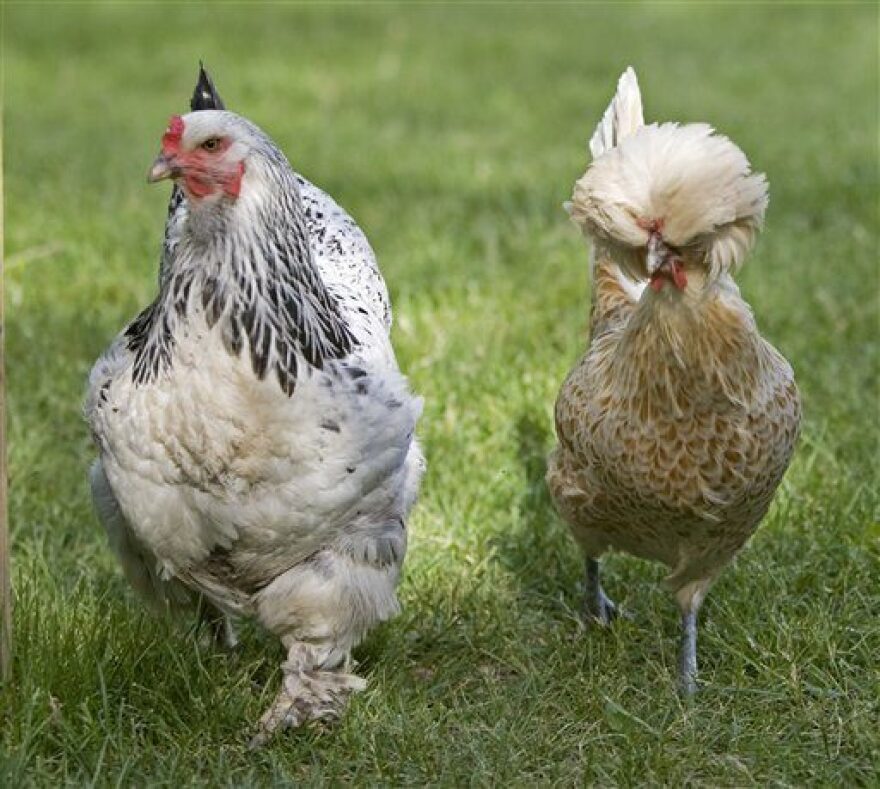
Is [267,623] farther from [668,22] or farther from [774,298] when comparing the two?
[668,22]

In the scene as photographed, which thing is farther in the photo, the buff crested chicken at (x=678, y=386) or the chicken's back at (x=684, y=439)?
the chicken's back at (x=684, y=439)

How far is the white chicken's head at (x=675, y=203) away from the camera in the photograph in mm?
3414

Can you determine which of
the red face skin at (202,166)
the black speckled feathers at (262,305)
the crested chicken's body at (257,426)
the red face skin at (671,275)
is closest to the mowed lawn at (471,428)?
the crested chicken's body at (257,426)

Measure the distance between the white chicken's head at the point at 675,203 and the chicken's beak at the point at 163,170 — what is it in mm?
939

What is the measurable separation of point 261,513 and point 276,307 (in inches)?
19.0

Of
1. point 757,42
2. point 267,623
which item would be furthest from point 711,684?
point 757,42

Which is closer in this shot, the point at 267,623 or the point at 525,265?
the point at 267,623

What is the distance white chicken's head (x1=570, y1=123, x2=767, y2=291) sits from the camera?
341 cm

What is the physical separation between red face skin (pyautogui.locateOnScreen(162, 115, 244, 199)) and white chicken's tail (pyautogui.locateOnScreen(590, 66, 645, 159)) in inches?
51.1

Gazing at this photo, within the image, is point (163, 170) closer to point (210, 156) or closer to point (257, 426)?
point (210, 156)

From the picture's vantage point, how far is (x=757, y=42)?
41.3 ft

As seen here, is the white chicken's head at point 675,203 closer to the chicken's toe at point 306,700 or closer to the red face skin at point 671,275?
the red face skin at point 671,275

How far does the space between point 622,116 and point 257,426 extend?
5.30 ft

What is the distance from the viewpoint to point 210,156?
3.45m
